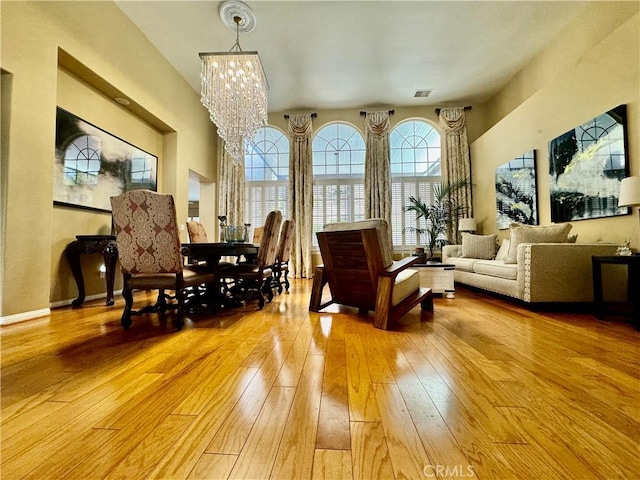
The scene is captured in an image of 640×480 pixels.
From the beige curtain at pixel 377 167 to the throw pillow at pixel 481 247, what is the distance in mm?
1701

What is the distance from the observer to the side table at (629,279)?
2141 mm

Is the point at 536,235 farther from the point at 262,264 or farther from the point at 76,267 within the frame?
the point at 76,267

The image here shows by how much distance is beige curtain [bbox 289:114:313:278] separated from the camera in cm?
609

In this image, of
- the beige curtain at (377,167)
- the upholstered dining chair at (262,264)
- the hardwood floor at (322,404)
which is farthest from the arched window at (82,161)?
the beige curtain at (377,167)

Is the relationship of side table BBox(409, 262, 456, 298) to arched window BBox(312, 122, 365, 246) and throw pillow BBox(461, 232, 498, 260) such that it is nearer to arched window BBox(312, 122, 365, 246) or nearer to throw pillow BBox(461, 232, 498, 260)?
throw pillow BBox(461, 232, 498, 260)

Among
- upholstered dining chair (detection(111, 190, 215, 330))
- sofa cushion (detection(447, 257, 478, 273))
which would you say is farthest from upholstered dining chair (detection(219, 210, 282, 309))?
sofa cushion (detection(447, 257, 478, 273))

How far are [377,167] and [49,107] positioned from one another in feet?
16.5

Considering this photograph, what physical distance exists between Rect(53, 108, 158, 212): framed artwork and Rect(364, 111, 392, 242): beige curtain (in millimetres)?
4098

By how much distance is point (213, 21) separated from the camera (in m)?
3.75

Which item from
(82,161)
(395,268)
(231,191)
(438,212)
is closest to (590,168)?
(438,212)

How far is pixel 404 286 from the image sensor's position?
2443mm

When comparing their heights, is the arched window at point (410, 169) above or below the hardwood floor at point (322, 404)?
above

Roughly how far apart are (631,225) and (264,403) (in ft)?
12.2

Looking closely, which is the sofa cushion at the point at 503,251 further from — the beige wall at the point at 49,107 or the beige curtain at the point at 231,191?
the beige wall at the point at 49,107
